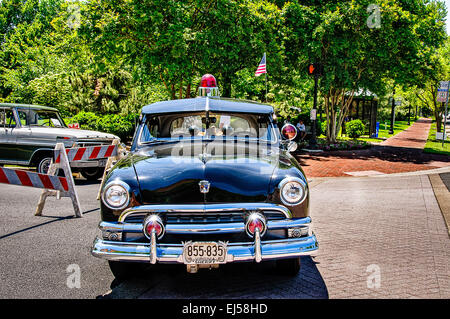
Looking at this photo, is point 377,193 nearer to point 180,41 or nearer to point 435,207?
point 435,207

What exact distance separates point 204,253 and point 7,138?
913cm

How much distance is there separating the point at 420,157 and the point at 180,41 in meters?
12.3

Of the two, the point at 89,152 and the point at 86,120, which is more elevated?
the point at 86,120

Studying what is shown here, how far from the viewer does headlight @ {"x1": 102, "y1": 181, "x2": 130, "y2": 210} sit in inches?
138

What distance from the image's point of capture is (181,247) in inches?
131

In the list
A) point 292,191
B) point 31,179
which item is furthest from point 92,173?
point 292,191

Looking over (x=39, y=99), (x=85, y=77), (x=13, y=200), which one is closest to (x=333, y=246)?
(x=13, y=200)

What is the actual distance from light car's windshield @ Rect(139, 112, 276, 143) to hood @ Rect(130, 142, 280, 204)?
955mm

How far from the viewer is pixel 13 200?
27.7 ft

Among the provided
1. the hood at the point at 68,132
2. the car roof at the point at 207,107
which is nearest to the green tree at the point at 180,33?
the hood at the point at 68,132

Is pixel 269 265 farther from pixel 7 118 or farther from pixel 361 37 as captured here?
pixel 361 37

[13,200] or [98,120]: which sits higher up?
[98,120]

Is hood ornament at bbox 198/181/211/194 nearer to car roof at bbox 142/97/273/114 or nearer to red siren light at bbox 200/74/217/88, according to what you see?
car roof at bbox 142/97/273/114

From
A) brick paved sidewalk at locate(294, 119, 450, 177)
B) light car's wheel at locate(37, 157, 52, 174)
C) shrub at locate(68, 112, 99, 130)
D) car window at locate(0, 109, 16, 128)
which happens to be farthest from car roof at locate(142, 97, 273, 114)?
shrub at locate(68, 112, 99, 130)
